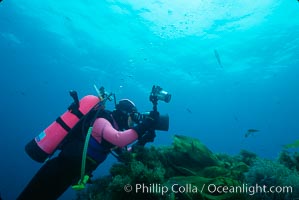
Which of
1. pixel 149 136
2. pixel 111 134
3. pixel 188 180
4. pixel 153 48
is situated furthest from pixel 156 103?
pixel 153 48

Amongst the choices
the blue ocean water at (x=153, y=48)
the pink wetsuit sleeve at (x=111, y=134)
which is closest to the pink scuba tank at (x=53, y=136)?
the pink wetsuit sleeve at (x=111, y=134)

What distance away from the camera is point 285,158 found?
5.68 metres

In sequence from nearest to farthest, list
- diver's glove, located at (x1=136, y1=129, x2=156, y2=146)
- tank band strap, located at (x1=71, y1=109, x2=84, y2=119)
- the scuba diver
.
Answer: the scuba diver < diver's glove, located at (x1=136, y1=129, x2=156, y2=146) < tank band strap, located at (x1=71, y1=109, x2=84, y2=119)

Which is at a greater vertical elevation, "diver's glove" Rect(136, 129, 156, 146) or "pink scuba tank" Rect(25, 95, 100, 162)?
"diver's glove" Rect(136, 129, 156, 146)

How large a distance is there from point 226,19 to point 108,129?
20.8 meters

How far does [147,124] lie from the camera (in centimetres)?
434

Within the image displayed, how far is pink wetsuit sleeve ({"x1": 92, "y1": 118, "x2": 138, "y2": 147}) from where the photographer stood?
14.1 feet

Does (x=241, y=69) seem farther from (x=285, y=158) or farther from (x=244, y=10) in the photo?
(x=285, y=158)

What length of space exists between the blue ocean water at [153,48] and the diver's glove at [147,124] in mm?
12678

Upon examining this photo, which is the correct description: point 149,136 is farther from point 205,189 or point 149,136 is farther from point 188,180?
point 205,189

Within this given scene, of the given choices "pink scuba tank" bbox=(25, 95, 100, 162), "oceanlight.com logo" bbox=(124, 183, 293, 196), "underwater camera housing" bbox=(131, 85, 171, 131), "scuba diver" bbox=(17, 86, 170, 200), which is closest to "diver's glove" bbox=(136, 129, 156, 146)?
"scuba diver" bbox=(17, 86, 170, 200)

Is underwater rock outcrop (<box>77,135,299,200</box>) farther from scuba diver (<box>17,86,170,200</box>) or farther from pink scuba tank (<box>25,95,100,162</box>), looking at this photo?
pink scuba tank (<box>25,95,100,162</box>)

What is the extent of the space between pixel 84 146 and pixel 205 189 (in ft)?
6.90

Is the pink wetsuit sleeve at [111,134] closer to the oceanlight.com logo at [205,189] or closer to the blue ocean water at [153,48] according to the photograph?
the oceanlight.com logo at [205,189]
